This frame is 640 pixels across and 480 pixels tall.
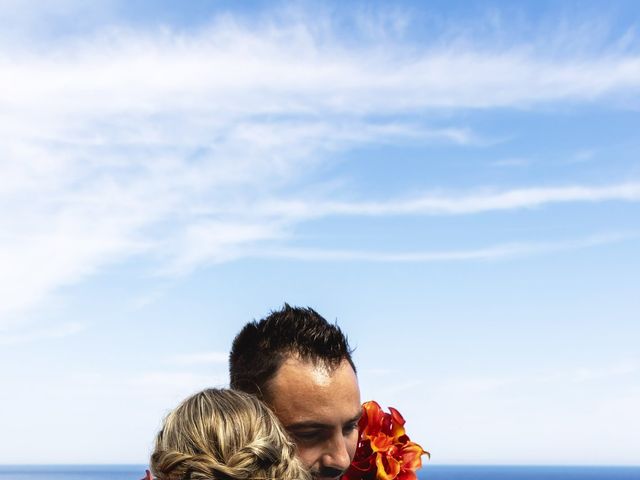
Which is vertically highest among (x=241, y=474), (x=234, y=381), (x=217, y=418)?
(x=234, y=381)

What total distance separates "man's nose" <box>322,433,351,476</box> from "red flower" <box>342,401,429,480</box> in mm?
1349

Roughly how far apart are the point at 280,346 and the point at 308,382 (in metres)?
0.33

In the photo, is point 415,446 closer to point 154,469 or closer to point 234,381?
point 234,381

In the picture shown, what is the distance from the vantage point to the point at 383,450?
6793 millimetres

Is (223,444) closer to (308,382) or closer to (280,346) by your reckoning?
(308,382)

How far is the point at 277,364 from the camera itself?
18.4 feet

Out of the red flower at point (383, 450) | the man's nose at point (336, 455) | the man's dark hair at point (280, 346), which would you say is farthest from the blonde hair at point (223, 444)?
the red flower at point (383, 450)

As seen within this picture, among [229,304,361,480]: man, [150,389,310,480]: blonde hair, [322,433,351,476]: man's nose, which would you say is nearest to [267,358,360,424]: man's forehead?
[229,304,361,480]: man

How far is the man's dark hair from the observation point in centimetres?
560

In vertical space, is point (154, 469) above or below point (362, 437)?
below

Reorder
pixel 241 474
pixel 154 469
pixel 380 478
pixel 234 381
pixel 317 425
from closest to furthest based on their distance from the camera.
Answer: pixel 241 474 → pixel 154 469 → pixel 317 425 → pixel 234 381 → pixel 380 478

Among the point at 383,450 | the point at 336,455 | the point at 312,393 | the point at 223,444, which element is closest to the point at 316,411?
the point at 312,393

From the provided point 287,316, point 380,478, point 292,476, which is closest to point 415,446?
point 380,478

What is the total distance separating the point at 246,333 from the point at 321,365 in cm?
64
